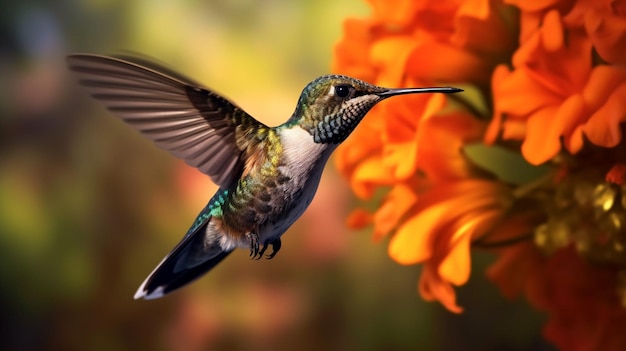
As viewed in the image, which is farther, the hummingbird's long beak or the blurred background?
the blurred background

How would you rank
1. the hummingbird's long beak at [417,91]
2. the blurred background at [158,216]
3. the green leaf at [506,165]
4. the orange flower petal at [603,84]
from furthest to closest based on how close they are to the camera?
the blurred background at [158,216] → the green leaf at [506,165] → the orange flower petal at [603,84] → the hummingbird's long beak at [417,91]

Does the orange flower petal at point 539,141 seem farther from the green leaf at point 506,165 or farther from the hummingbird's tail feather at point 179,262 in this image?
the green leaf at point 506,165

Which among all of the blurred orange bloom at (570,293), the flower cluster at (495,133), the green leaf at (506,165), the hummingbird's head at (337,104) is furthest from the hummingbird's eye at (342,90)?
the green leaf at (506,165)

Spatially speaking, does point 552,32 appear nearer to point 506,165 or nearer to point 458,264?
point 458,264

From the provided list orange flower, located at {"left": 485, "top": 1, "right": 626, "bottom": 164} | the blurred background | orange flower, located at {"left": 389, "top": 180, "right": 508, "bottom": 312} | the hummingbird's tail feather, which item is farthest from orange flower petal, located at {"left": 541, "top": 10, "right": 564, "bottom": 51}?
the blurred background

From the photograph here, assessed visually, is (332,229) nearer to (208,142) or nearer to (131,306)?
(131,306)

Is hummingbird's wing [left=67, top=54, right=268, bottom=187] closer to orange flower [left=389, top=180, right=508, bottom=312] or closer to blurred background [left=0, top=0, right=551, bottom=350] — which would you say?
orange flower [left=389, top=180, right=508, bottom=312]

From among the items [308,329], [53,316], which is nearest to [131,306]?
[53,316]

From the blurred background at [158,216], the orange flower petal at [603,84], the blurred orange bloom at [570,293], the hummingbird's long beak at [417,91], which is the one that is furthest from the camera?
the blurred background at [158,216]
